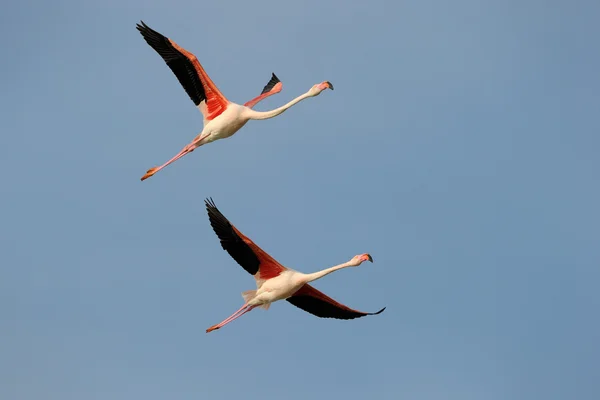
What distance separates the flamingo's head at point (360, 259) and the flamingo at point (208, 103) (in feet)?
16.0

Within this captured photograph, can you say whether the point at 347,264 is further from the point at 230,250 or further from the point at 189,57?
the point at 189,57

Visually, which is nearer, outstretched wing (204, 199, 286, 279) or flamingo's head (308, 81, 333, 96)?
outstretched wing (204, 199, 286, 279)

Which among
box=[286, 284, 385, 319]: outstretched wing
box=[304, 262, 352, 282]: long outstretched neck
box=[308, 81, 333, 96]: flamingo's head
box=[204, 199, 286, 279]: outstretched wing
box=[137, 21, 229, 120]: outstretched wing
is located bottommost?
box=[286, 284, 385, 319]: outstretched wing

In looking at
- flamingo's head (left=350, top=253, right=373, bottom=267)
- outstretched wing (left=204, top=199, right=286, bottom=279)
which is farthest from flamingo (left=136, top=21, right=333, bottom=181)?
flamingo's head (left=350, top=253, right=373, bottom=267)

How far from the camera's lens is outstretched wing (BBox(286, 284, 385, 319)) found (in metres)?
49.5

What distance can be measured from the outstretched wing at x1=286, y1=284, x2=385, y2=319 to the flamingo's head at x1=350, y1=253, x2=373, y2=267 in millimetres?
2202

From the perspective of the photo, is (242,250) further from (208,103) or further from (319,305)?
(208,103)

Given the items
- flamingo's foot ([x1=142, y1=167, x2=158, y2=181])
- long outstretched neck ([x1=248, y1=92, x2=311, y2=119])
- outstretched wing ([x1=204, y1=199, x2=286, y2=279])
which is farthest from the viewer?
flamingo's foot ([x1=142, y1=167, x2=158, y2=181])

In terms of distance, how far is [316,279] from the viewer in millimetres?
47500

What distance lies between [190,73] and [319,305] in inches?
296

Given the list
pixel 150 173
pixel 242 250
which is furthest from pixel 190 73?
pixel 242 250

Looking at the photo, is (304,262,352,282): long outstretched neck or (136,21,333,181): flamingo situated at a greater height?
(136,21,333,181): flamingo

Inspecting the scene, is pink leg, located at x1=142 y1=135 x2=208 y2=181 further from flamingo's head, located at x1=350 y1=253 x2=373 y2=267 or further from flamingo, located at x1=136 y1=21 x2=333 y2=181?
flamingo's head, located at x1=350 y1=253 x2=373 y2=267

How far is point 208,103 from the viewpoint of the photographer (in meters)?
49.6
